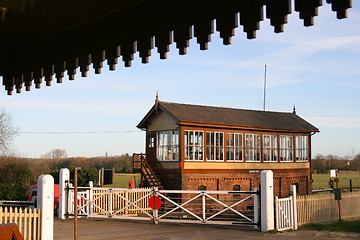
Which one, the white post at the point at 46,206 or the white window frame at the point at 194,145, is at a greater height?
the white window frame at the point at 194,145

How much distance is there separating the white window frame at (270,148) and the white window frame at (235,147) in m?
2.46

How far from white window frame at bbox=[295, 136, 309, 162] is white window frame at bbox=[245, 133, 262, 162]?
4372 mm

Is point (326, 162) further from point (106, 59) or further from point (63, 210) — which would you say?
point (106, 59)

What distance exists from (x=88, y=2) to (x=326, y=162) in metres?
91.5

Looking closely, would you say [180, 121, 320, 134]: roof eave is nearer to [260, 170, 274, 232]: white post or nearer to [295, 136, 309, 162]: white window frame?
[295, 136, 309, 162]: white window frame

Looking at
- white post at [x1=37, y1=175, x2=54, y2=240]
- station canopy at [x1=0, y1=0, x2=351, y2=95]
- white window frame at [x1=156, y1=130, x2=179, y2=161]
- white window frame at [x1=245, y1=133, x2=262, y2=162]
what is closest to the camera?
station canopy at [x1=0, y1=0, x2=351, y2=95]

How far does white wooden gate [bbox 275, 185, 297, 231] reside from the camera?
49.2ft

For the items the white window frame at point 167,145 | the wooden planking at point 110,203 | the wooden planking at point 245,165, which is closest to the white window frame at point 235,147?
the wooden planking at point 245,165

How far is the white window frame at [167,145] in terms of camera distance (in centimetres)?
3016

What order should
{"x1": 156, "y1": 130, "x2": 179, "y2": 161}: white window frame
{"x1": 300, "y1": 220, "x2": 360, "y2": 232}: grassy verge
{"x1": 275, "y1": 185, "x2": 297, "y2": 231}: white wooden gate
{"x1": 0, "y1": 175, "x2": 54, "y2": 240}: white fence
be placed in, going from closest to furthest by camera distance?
{"x1": 0, "y1": 175, "x2": 54, "y2": 240}: white fence, {"x1": 275, "y1": 185, "x2": 297, "y2": 231}: white wooden gate, {"x1": 300, "y1": 220, "x2": 360, "y2": 232}: grassy verge, {"x1": 156, "y1": 130, "x2": 179, "y2": 161}: white window frame

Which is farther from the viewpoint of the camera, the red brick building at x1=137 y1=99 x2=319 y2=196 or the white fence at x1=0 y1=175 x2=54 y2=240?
the red brick building at x1=137 y1=99 x2=319 y2=196

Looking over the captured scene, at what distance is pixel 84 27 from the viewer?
4574 mm

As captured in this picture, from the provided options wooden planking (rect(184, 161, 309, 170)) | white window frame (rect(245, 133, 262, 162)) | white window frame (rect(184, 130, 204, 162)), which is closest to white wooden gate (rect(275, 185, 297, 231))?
wooden planking (rect(184, 161, 309, 170))

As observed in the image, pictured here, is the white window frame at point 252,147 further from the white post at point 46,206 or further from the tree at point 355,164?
the tree at point 355,164
